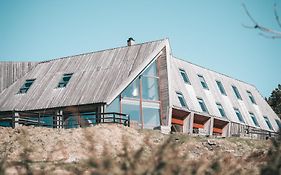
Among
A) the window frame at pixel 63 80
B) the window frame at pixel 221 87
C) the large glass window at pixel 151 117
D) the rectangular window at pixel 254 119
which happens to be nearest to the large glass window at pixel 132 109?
the large glass window at pixel 151 117

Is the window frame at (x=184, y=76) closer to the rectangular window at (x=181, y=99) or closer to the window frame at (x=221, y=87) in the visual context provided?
the rectangular window at (x=181, y=99)

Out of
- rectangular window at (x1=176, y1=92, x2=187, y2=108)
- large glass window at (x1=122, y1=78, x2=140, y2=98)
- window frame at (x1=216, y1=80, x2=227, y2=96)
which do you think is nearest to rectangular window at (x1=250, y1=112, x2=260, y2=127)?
window frame at (x1=216, y1=80, x2=227, y2=96)

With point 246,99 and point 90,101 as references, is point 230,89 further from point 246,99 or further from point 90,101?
point 90,101

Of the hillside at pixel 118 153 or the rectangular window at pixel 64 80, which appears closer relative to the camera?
the hillside at pixel 118 153

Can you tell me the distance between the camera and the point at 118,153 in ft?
21.5

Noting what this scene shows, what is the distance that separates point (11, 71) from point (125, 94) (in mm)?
11546

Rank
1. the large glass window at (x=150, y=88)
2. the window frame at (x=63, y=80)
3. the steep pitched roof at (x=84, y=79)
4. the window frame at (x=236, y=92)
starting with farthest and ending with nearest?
the window frame at (x=236, y=92) < the window frame at (x=63, y=80) < the large glass window at (x=150, y=88) < the steep pitched roof at (x=84, y=79)

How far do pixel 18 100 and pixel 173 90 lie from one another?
10.2 m

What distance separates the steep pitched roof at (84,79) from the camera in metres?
25.8

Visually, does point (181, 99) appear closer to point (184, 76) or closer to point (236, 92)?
point (184, 76)

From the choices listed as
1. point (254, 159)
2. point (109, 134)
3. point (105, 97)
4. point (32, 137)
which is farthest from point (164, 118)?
point (254, 159)

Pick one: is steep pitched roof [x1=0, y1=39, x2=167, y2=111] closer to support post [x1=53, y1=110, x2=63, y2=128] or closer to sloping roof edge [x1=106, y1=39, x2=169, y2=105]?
sloping roof edge [x1=106, y1=39, x2=169, y2=105]

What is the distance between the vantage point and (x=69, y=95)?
1059 inches

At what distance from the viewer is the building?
2533cm
